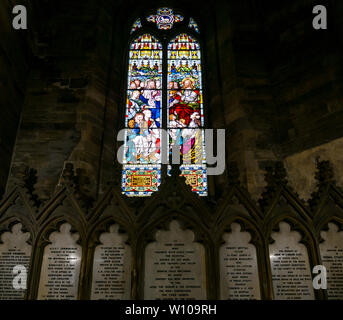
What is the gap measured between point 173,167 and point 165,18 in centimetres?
632

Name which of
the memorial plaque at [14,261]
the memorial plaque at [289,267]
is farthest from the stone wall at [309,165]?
the memorial plaque at [14,261]

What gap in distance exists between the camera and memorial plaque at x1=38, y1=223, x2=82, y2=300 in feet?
14.2

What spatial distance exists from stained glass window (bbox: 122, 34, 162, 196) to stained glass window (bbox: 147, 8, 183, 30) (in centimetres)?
54

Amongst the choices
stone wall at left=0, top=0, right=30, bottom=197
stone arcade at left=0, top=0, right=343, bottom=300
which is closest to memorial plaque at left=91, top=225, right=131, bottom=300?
stone arcade at left=0, top=0, right=343, bottom=300

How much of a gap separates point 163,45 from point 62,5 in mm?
2588

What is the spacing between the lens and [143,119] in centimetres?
848

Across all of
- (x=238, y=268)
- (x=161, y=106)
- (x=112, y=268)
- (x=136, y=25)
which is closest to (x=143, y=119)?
(x=161, y=106)

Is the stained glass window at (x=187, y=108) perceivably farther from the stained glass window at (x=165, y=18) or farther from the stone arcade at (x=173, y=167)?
the stained glass window at (x=165, y=18)

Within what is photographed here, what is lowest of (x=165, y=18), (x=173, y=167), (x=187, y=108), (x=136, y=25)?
(x=173, y=167)

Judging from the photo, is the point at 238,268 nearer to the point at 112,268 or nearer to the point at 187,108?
the point at 112,268
